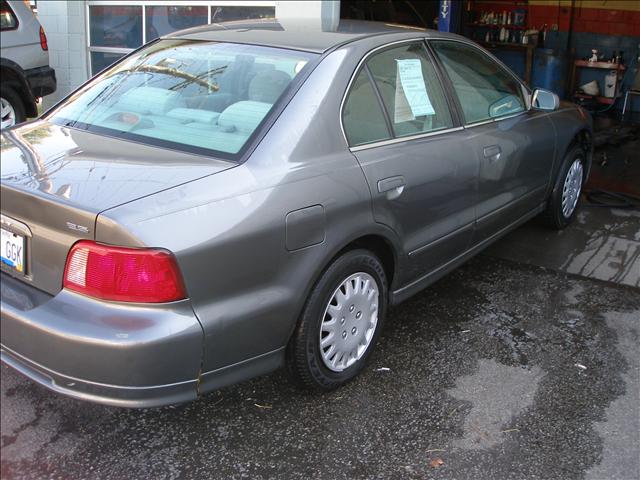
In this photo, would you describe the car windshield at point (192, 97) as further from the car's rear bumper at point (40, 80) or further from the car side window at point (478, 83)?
the car's rear bumper at point (40, 80)

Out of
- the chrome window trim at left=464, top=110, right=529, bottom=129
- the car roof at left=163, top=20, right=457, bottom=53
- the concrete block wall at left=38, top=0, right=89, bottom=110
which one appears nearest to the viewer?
the car roof at left=163, top=20, right=457, bottom=53

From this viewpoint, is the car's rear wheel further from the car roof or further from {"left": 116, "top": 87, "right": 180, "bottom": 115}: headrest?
{"left": 116, "top": 87, "right": 180, "bottom": 115}: headrest

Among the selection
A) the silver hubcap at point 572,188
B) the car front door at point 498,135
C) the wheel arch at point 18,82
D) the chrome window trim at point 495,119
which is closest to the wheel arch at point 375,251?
the car front door at point 498,135

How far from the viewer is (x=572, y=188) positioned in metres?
5.41

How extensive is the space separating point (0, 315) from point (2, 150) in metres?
0.74

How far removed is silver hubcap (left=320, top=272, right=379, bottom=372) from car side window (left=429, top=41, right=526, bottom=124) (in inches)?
51.3

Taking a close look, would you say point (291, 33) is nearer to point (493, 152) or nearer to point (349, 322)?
point (493, 152)

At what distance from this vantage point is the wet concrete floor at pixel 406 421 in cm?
270

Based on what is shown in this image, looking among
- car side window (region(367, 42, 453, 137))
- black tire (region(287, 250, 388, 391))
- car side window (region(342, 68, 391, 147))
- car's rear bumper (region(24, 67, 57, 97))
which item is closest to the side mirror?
car side window (region(367, 42, 453, 137))

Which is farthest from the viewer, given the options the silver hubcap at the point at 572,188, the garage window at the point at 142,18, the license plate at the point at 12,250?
the garage window at the point at 142,18

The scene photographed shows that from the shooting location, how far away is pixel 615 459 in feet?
9.20

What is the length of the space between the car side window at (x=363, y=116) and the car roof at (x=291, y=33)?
0.77ft

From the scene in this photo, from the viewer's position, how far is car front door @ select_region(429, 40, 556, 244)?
A: 395cm

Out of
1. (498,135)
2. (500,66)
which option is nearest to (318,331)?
(498,135)
